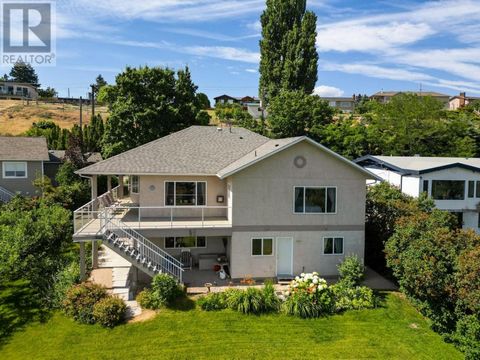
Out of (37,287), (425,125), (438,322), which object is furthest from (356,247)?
(425,125)

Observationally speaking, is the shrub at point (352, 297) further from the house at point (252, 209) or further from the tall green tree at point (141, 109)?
the tall green tree at point (141, 109)

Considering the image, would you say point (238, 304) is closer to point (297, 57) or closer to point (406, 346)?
point (406, 346)

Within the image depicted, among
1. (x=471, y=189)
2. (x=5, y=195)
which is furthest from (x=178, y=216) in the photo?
(x=471, y=189)

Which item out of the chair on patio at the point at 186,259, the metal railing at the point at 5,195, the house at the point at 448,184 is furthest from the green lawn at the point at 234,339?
the metal railing at the point at 5,195

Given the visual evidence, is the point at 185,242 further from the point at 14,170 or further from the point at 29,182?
the point at 14,170

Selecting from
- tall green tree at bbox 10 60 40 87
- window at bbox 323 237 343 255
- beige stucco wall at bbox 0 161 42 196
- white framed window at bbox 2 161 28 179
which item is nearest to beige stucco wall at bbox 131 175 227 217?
window at bbox 323 237 343 255
